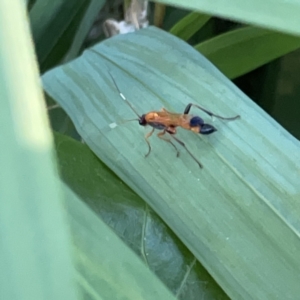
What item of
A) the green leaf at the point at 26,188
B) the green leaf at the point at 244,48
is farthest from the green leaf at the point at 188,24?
the green leaf at the point at 26,188

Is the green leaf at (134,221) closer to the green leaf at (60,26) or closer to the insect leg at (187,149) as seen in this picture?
the insect leg at (187,149)

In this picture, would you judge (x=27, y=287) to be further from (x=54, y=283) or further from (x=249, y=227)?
(x=249, y=227)

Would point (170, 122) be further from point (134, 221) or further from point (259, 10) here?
point (259, 10)

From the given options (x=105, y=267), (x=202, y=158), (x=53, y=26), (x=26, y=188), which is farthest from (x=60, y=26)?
(x=26, y=188)

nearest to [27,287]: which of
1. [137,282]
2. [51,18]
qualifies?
[137,282]

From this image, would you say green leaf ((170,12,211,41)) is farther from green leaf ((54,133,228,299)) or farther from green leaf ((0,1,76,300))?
green leaf ((0,1,76,300))
